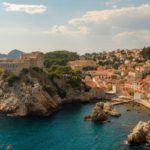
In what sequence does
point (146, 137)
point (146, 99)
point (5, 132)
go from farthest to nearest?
1. point (146, 99)
2. point (5, 132)
3. point (146, 137)

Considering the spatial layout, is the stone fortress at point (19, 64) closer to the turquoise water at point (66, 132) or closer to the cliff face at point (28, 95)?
the cliff face at point (28, 95)

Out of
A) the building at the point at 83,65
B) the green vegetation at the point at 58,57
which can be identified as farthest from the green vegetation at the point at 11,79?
the green vegetation at the point at 58,57

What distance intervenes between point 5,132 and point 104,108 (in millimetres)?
25648

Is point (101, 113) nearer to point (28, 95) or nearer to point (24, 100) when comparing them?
point (28, 95)

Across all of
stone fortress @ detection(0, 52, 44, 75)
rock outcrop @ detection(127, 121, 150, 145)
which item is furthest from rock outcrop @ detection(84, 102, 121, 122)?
stone fortress @ detection(0, 52, 44, 75)

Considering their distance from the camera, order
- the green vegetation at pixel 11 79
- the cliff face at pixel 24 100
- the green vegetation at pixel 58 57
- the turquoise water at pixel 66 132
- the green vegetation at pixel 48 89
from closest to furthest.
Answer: the turquoise water at pixel 66 132
the cliff face at pixel 24 100
the green vegetation at pixel 11 79
the green vegetation at pixel 48 89
the green vegetation at pixel 58 57

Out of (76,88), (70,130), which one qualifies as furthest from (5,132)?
(76,88)

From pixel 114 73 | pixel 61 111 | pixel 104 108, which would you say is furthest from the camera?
pixel 114 73

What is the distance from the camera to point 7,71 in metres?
95.9

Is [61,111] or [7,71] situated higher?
[7,71]

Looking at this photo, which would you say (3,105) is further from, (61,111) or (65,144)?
(65,144)

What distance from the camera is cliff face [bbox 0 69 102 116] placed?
8375 cm

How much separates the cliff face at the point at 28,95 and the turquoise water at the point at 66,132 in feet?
16.9

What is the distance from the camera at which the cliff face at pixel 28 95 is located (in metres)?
83.8
